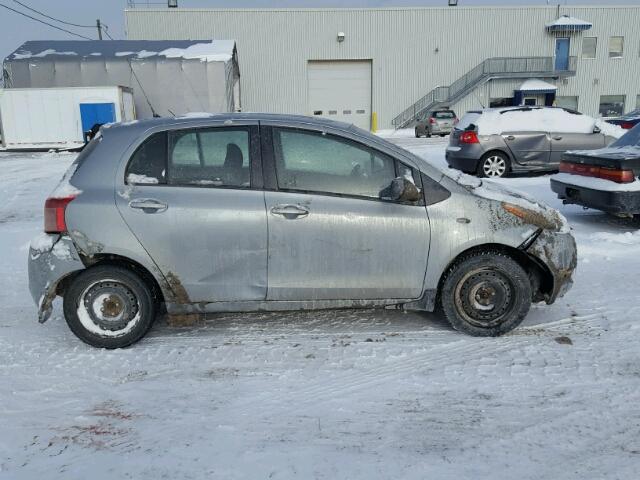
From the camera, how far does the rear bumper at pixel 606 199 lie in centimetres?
679

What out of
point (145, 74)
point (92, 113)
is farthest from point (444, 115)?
point (92, 113)

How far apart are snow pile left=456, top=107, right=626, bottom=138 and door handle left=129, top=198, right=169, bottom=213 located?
950cm

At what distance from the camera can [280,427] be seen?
294cm

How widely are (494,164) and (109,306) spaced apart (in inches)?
389

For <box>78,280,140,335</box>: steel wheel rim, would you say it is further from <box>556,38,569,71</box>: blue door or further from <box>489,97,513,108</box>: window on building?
<box>556,38,569,71</box>: blue door

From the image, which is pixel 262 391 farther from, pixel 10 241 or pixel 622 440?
pixel 10 241

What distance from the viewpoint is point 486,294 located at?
402cm

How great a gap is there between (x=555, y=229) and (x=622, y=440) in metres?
1.70

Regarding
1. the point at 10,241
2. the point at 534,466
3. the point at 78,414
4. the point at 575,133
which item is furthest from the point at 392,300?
the point at 575,133

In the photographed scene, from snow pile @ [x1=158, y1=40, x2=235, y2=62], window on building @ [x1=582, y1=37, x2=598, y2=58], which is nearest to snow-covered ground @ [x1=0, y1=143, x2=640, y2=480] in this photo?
snow pile @ [x1=158, y1=40, x2=235, y2=62]

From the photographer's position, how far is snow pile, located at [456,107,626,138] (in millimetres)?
11875

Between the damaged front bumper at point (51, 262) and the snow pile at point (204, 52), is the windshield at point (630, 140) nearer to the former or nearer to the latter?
the damaged front bumper at point (51, 262)

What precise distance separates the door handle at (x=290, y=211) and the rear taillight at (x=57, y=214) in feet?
4.65

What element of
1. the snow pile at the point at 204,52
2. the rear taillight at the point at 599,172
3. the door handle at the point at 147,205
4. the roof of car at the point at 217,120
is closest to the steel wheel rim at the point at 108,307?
the door handle at the point at 147,205
